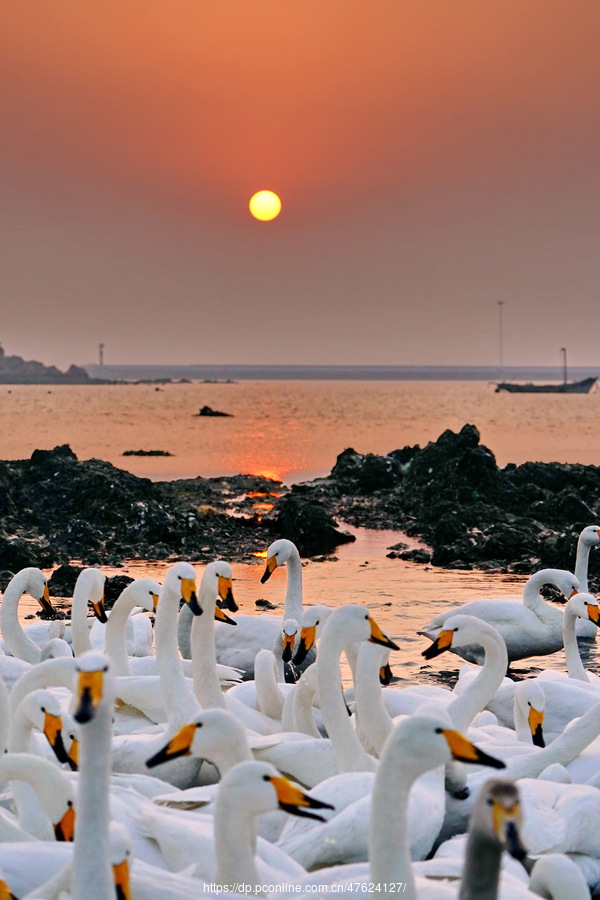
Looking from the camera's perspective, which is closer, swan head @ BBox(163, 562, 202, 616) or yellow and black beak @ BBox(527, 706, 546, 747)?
swan head @ BBox(163, 562, 202, 616)

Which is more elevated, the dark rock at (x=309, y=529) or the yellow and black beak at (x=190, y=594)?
the yellow and black beak at (x=190, y=594)

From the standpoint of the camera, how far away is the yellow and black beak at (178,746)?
455cm

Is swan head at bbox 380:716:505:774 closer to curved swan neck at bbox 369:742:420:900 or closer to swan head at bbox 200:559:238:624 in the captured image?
curved swan neck at bbox 369:742:420:900

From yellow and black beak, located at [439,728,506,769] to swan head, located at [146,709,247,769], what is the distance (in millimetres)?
1139

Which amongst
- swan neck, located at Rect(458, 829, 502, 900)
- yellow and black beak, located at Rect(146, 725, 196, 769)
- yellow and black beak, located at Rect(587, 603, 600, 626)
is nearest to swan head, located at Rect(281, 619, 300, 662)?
yellow and black beak, located at Rect(587, 603, 600, 626)

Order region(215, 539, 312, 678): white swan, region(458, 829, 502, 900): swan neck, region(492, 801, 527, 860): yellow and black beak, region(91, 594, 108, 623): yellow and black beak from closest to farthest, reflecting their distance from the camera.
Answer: region(492, 801, 527, 860): yellow and black beak → region(458, 829, 502, 900): swan neck → region(91, 594, 108, 623): yellow and black beak → region(215, 539, 312, 678): white swan

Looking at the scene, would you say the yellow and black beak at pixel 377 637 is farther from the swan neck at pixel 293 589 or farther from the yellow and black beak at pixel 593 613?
the swan neck at pixel 293 589

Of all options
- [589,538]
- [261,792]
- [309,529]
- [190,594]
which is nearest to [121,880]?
[261,792]

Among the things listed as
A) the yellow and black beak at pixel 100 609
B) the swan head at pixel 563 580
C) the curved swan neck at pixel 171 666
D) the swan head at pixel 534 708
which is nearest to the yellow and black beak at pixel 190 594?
the curved swan neck at pixel 171 666

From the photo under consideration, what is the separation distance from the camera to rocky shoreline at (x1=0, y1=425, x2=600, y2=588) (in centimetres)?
1636

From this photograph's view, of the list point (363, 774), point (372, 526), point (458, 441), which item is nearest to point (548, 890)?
point (363, 774)

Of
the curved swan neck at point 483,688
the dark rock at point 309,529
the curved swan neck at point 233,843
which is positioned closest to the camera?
the curved swan neck at point 233,843

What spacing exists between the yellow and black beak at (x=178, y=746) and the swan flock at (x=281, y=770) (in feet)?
0.04

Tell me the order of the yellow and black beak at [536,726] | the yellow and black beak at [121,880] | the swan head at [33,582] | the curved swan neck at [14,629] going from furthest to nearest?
the swan head at [33,582], the curved swan neck at [14,629], the yellow and black beak at [536,726], the yellow and black beak at [121,880]
